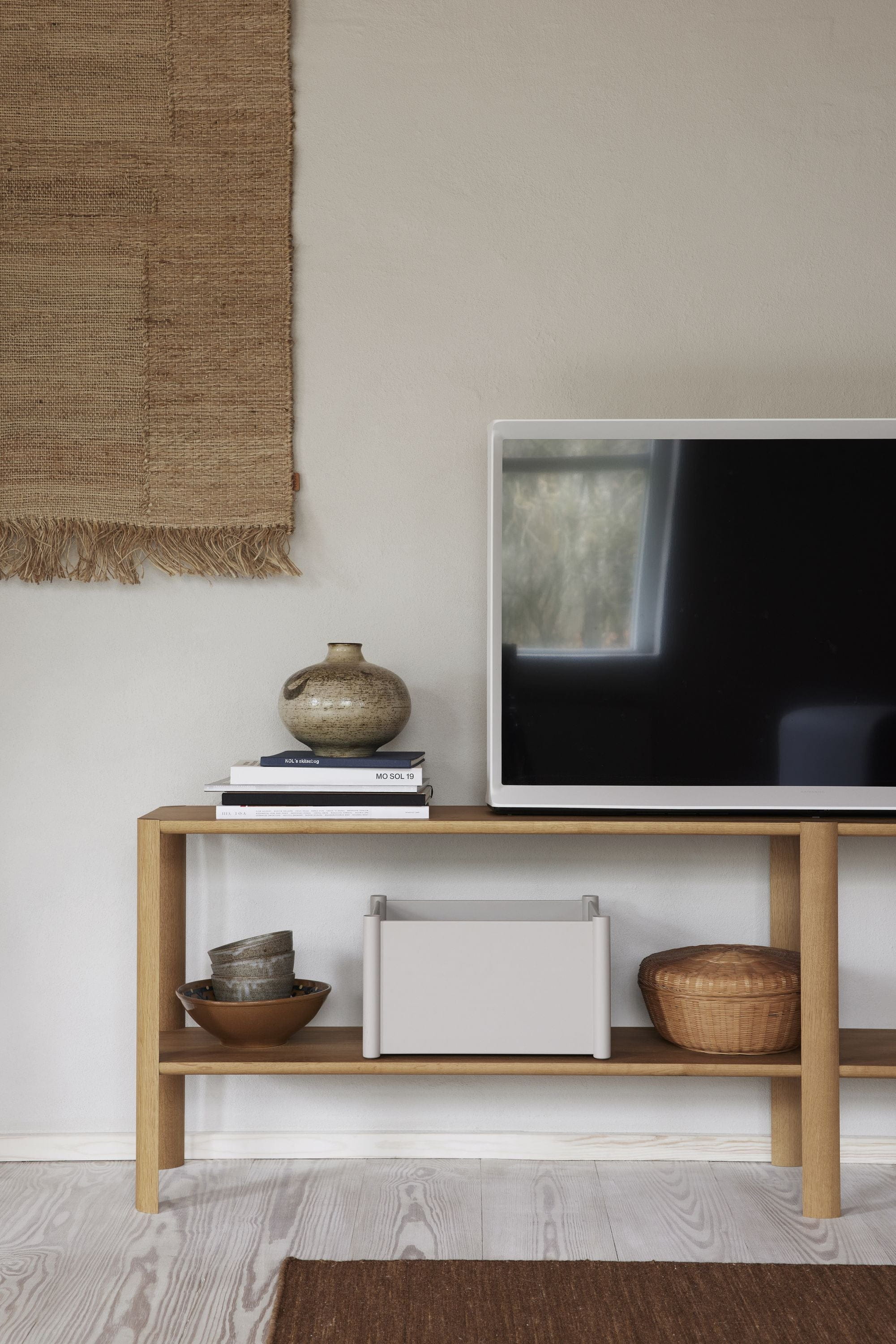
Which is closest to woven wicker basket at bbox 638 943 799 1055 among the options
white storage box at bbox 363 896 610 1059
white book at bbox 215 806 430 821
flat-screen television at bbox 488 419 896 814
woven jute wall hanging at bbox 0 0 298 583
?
white storage box at bbox 363 896 610 1059

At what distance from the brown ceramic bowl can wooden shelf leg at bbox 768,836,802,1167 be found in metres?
0.84

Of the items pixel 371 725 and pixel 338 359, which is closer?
pixel 371 725

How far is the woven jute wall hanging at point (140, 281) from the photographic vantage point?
2025 millimetres

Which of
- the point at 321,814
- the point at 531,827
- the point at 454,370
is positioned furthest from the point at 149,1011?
the point at 454,370

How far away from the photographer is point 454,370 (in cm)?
206

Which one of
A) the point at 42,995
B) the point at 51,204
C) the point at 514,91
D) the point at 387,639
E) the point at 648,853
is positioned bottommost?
the point at 42,995

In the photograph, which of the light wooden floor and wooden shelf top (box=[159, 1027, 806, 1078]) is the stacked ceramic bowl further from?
the light wooden floor

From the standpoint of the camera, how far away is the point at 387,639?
2051 mm

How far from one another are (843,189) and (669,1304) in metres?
1.93

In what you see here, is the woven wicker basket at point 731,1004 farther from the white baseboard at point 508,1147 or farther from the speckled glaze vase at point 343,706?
the speckled glaze vase at point 343,706

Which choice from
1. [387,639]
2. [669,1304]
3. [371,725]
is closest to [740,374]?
[387,639]

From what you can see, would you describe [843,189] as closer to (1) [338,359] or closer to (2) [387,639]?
(1) [338,359]

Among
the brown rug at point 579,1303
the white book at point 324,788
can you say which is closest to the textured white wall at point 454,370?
the white book at point 324,788

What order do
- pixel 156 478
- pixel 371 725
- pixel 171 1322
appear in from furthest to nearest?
pixel 156 478 → pixel 371 725 → pixel 171 1322
